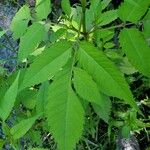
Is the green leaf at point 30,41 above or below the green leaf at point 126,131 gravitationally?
above

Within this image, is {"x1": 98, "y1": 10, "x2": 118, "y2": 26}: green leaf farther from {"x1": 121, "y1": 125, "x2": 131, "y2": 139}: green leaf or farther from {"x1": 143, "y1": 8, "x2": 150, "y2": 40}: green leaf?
{"x1": 121, "y1": 125, "x2": 131, "y2": 139}: green leaf

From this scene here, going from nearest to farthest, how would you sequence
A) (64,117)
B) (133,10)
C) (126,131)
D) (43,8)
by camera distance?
(64,117) → (133,10) → (43,8) → (126,131)

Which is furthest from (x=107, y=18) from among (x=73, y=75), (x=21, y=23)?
(x=73, y=75)

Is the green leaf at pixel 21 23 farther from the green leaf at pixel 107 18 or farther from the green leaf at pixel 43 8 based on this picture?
the green leaf at pixel 107 18

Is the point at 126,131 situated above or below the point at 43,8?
below

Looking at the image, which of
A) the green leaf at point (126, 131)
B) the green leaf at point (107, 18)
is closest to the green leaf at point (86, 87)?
the green leaf at point (107, 18)

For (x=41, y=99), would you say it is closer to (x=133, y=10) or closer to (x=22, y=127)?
(x=22, y=127)

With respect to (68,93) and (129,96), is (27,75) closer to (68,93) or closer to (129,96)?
(68,93)
